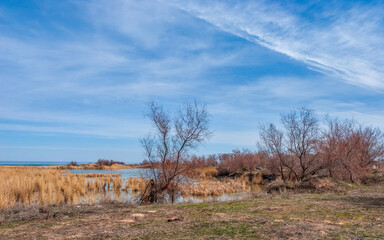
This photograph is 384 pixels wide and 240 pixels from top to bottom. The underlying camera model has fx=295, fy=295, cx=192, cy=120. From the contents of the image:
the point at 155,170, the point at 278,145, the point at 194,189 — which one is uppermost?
the point at 278,145

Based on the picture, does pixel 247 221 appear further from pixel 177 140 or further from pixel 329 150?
pixel 329 150

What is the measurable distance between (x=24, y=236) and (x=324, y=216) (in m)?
6.61

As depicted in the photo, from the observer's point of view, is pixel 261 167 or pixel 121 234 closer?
pixel 121 234

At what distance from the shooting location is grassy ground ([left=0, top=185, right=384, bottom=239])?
5.51 m

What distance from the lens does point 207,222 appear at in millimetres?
6688

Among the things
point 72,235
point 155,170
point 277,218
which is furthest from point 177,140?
point 72,235

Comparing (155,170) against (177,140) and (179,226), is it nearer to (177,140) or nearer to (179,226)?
(177,140)

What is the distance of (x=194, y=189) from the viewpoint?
2053cm

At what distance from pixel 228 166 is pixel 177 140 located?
2756 cm

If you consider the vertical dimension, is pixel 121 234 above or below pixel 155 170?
below

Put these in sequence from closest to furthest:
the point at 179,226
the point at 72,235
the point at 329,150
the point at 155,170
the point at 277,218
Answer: the point at 72,235 → the point at 179,226 → the point at 277,218 → the point at 155,170 → the point at 329,150

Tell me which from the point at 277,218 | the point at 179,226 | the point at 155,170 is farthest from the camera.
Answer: the point at 155,170

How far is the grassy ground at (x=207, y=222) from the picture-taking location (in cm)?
551

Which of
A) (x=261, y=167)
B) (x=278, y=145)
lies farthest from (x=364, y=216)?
(x=261, y=167)
